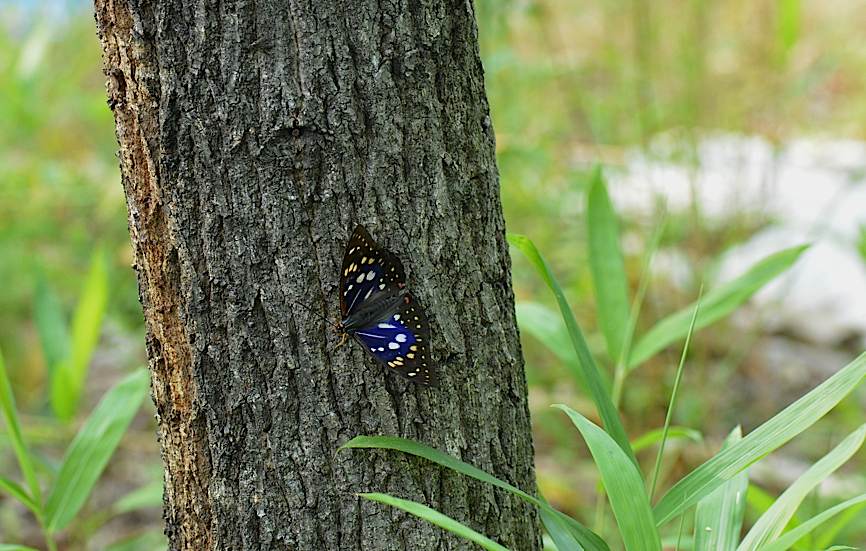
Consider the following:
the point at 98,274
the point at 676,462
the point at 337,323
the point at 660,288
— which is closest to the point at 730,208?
the point at 660,288

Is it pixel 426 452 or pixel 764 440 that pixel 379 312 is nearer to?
pixel 426 452

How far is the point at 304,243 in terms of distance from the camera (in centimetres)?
83

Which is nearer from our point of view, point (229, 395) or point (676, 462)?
point (229, 395)

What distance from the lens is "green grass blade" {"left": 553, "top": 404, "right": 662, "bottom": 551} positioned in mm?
803

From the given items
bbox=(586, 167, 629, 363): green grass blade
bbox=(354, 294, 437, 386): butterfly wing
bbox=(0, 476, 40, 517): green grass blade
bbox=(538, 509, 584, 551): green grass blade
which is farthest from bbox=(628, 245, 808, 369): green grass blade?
bbox=(0, 476, 40, 517): green grass blade

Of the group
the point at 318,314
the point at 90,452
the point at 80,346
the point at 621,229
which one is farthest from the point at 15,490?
the point at 621,229

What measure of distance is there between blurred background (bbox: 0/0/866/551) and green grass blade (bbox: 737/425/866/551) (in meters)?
1.23

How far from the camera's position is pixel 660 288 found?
8.89 ft

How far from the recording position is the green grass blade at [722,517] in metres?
0.94

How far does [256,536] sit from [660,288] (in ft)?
6.70

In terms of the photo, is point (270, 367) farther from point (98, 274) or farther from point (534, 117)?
point (534, 117)

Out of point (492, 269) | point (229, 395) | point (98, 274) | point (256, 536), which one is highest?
point (98, 274)

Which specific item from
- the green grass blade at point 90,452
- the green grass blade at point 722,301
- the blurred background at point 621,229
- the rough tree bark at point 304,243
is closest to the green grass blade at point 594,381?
the rough tree bark at point 304,243

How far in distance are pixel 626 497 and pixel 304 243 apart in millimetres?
394
